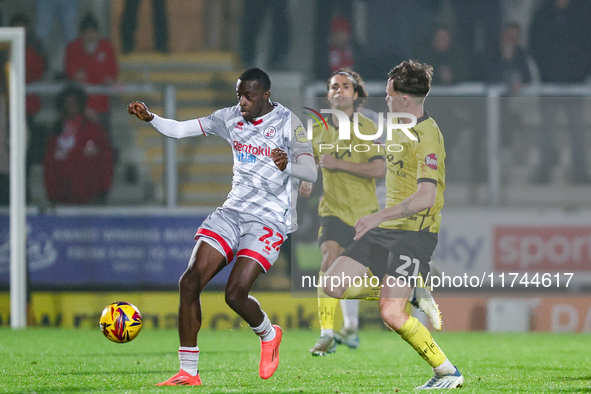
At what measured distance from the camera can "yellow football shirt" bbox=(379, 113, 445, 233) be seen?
5.44 m

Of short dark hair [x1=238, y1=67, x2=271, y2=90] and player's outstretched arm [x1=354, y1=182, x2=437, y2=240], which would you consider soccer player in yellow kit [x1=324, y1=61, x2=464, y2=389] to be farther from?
short dark hair [x1=238, y1=67, x2=271, y2=90]

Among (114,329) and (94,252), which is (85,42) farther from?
(114,329)

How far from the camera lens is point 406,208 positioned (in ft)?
18.5

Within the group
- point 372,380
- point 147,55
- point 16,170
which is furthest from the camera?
point 147,55

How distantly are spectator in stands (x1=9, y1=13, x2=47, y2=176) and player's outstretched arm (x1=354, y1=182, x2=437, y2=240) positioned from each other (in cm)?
579

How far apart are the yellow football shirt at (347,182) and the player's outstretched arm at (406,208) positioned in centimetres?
170

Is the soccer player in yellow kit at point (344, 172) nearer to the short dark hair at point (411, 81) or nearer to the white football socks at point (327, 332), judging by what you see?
the white football socks at point (327, 332)

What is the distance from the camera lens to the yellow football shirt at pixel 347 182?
7488 millimetres

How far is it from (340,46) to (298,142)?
252 inches

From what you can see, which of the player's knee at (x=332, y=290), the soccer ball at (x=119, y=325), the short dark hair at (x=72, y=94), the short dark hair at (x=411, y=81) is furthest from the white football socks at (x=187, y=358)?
the short dark hair at (x=72, y=94)

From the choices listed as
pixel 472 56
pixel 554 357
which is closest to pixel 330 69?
pixel 472 56

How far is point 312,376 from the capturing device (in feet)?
19.2

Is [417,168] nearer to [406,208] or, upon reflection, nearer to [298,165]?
[406,208]

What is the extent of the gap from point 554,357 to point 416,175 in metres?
2.46
